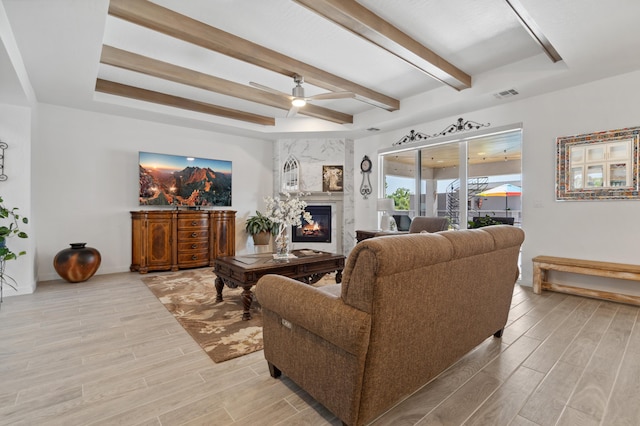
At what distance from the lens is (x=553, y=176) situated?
13.6 ft

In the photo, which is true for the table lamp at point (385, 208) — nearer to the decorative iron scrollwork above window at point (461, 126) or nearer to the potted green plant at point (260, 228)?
the decorative iron scrollwork above window at point (461, 126)

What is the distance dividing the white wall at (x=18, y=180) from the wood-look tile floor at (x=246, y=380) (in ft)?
3.83

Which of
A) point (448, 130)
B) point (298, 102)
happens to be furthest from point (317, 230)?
point (298, 102)

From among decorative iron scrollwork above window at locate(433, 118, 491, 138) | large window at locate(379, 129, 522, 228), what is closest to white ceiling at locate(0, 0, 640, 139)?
decorative iron scrollwork above window at locate(433, 118, 491, 138)

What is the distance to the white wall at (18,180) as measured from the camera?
3878 millimetres

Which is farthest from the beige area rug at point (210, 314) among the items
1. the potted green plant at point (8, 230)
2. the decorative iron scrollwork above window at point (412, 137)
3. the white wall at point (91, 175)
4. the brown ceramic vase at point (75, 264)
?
the decorative iron scrollwork above window at point (412, 137)

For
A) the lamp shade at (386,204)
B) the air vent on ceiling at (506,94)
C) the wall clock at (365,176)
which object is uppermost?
the air vent on ceiling at (506,94)

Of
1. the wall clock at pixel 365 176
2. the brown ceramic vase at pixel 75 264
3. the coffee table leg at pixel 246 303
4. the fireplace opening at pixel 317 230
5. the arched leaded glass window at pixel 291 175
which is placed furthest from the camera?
the fireplace opening at pixel 317 230

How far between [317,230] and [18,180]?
490cm

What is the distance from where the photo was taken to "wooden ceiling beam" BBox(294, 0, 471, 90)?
8.39 feet

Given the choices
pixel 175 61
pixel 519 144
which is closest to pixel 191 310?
pixel 175 61

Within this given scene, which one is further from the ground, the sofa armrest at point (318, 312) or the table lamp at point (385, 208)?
the table lamp at point (385, 208)

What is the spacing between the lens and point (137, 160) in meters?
5.42

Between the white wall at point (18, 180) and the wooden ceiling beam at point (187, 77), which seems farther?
the white wall at point (18, 180)
